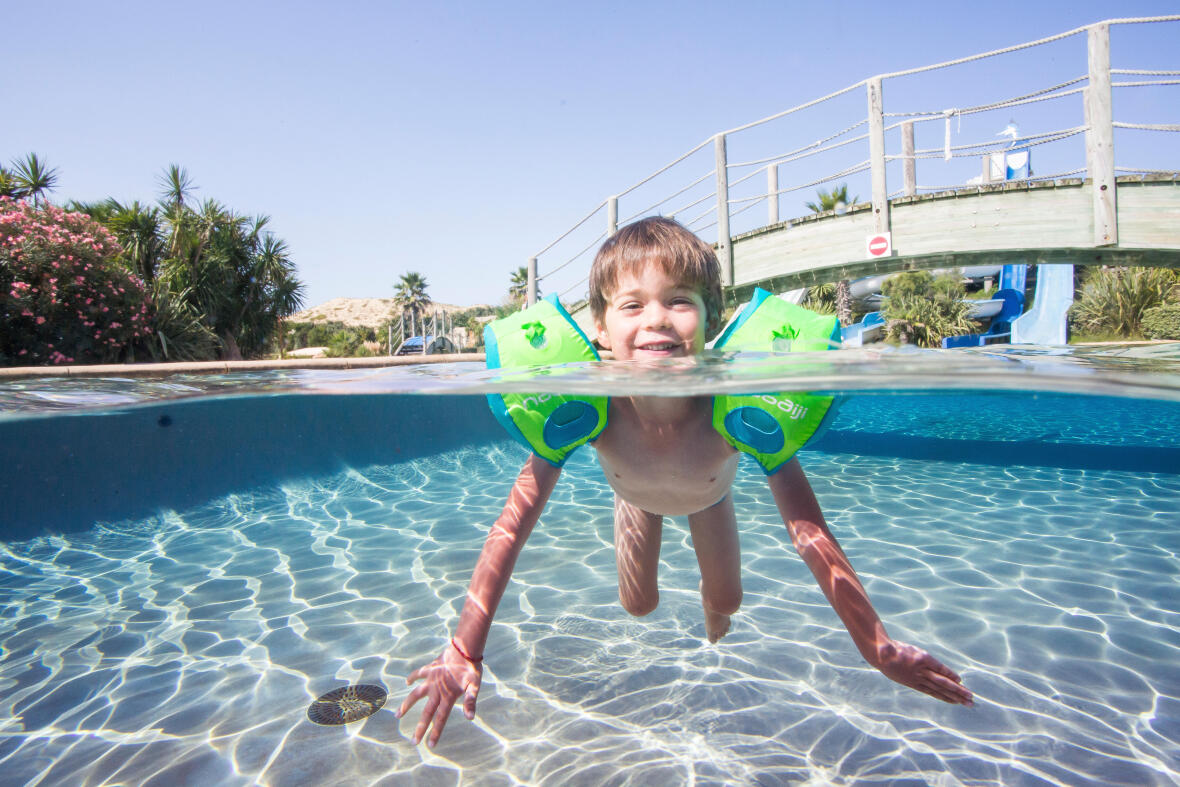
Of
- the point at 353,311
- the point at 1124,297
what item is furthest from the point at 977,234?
the point at 353,311

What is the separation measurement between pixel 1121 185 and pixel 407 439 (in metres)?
10.8

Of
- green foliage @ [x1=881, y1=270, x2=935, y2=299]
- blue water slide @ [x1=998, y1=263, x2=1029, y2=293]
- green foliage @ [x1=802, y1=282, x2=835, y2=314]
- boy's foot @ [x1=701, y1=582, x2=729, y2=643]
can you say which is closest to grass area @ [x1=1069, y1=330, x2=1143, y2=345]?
blue water slide @ [x1=998, y1=263, x2=1029, y2=293]

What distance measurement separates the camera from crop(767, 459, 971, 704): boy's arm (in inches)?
88.5

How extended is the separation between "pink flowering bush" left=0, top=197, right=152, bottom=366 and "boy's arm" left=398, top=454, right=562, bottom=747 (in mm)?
11803

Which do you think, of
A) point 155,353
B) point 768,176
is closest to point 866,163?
point 768,176

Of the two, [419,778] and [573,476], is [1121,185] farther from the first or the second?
[419,778]

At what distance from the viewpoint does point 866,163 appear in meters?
10.1

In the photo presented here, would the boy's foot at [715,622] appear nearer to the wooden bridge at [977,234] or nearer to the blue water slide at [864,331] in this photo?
the wooden bridge at [977,234]

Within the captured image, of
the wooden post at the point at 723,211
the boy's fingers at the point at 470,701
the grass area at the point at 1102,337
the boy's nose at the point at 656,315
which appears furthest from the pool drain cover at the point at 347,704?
the grass area at the point at 1102,337

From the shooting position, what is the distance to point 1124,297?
18906 mm

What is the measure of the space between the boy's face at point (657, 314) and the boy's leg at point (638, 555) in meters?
1.09

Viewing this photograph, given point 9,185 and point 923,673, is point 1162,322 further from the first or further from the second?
point 9,185

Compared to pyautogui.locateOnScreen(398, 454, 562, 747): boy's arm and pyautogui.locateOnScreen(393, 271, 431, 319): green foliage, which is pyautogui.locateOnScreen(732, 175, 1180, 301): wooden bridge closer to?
pyautogui.locateOnScreen(398, 454, 562, 747): boy's arm

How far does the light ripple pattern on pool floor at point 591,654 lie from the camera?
338 centimetres
